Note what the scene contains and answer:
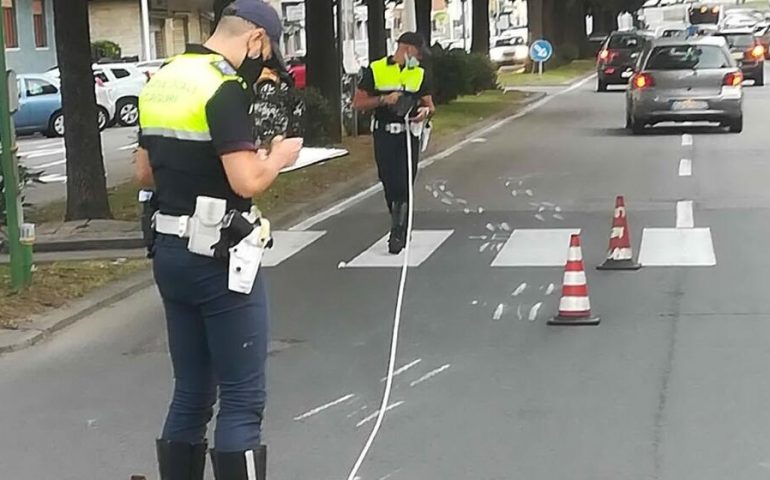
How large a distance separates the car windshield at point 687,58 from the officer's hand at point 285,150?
814 inches

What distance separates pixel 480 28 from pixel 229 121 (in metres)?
39.8

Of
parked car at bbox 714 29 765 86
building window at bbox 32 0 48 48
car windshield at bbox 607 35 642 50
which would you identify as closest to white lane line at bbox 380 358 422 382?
car windshield at bbox 607 35 642 50

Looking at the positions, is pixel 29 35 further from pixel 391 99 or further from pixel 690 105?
pixel 391 99

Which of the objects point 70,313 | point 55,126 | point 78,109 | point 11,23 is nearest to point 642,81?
point 78,109

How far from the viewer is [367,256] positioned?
12500mm

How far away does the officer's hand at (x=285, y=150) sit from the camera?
4.74 m

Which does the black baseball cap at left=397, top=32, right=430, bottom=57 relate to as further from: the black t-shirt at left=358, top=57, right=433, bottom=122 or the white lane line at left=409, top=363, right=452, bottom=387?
the white lane line at left=409, top=363, right=452, bottom=387

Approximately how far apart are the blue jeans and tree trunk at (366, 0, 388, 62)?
23.1m

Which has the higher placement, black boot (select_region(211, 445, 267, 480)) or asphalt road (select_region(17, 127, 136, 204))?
black boot (select_region(211, 445, 267, 480))

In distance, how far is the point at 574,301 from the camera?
30.4 feet

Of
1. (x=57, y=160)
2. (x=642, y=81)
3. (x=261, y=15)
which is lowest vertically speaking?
(x=57, y=160)

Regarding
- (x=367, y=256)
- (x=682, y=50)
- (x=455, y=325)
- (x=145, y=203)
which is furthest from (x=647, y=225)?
(x=682, y=50)

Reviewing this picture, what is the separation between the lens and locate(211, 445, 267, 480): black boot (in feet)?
16.2

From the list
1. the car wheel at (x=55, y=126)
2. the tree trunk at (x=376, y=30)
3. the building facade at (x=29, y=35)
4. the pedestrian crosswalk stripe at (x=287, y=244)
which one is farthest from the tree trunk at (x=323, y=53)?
the building facade at (x=29, y=35)
